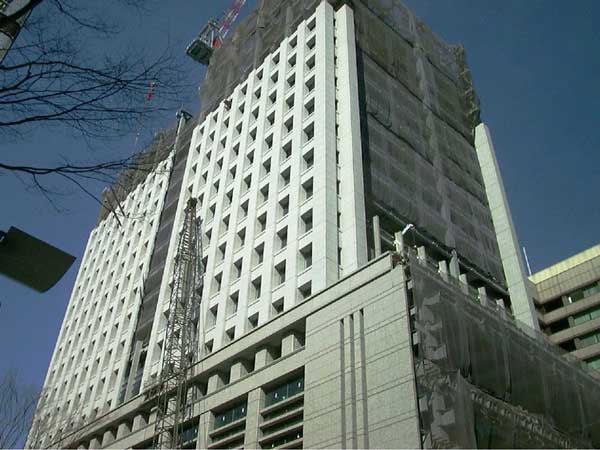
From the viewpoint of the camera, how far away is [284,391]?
27.8 meters

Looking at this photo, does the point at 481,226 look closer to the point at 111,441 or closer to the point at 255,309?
the point at 255,309

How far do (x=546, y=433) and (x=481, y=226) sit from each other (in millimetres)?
21757

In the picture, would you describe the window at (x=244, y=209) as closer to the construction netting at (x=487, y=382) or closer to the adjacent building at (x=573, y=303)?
the construction netting at (x=487, y=382)

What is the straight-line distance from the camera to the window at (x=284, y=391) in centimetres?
2716

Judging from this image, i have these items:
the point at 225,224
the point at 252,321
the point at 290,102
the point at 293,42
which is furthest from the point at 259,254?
the point at 293,42

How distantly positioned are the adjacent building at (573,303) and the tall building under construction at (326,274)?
10996 millimetres

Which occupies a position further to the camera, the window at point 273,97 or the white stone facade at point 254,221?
the window at point 273,97

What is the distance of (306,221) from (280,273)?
11.2ft

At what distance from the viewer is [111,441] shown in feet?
126

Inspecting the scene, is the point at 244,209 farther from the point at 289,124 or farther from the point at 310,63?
the point at 310,63

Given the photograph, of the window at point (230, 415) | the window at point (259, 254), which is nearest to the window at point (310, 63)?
the window at point (259, 254)

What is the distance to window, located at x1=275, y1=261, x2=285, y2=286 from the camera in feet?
112

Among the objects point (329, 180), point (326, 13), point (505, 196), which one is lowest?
point (329, 180)

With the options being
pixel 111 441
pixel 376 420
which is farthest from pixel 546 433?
pixel 111 441
